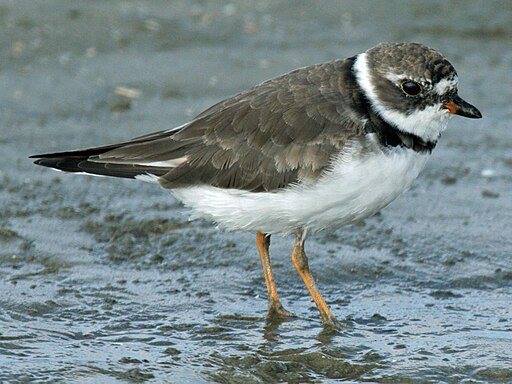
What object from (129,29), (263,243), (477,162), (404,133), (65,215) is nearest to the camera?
(404,133)

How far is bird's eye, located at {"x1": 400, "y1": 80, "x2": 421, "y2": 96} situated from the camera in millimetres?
6691

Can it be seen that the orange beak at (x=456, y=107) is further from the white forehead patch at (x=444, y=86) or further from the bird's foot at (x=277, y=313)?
the bird's foot at (x=277, y=313)

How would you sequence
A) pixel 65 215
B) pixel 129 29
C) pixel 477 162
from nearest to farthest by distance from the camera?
1. pixel 65 215
2. pixel 477 162
3. pixel 129 29

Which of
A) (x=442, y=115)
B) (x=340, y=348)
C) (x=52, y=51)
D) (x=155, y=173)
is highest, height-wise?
(x=52, y=51)

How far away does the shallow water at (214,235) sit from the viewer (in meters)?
6.48

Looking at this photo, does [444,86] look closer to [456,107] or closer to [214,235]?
[456,107]

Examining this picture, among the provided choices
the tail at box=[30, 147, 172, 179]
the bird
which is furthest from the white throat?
the tail at box=[30, 147, 172, 179]

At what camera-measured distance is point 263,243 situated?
24.3ft

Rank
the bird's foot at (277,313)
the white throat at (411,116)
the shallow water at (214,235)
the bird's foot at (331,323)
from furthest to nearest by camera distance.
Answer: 1. the bird's foot at (277,313)
2. the bird's foot at (331,323)
3. the white throat at (411,116)
4. the shallow water at (214,235)

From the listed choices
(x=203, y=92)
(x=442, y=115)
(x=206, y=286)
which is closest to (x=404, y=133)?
(x=442, y=115)

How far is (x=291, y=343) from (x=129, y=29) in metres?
6.41

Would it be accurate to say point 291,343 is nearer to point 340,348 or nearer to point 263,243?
point 340,348

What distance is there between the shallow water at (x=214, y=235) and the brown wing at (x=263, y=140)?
0.97 meters

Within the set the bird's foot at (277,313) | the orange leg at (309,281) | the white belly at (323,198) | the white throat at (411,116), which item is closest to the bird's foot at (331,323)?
the orange leg at (309,281)
